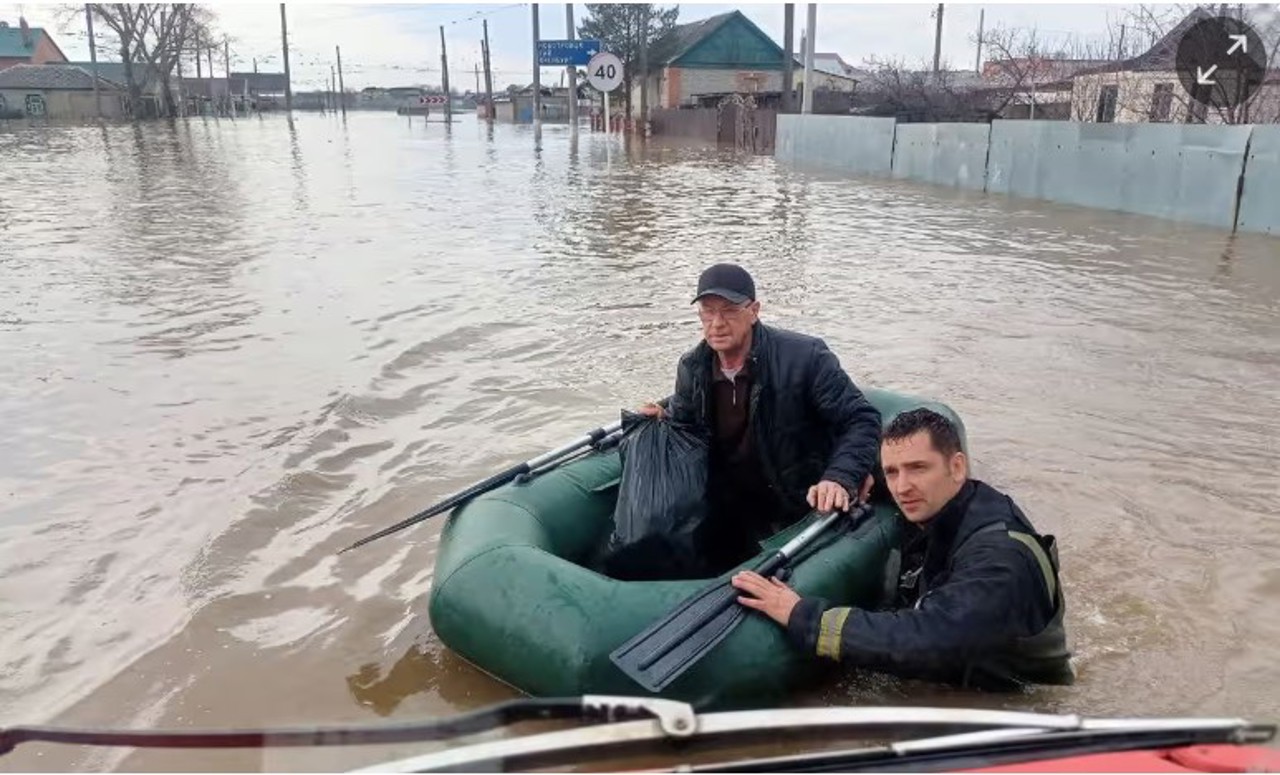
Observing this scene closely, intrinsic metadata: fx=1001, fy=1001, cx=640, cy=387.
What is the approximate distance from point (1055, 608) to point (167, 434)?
4.93 meters

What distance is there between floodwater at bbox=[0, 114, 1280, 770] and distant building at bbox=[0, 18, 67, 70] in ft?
233

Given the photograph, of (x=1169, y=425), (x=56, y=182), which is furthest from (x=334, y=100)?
(x=1169, y=425)

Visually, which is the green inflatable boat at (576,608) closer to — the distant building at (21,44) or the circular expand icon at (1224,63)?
the circular expand icon at (1224,63)

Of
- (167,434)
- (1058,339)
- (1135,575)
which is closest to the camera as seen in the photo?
(1135,575)

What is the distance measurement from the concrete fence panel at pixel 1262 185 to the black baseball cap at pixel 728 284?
11417mm

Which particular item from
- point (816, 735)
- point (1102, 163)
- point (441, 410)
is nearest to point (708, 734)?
point (816, 735)

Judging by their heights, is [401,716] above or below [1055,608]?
below

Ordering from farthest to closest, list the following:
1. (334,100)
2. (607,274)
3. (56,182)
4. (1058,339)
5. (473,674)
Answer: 1. (334,100)
2. (56,182)
3. (607,274)
4. (1058,339)
5. (473,674)

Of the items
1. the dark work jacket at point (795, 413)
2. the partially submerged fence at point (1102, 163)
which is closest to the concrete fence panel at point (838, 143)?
the partially submerged fence at point (1102, 163)

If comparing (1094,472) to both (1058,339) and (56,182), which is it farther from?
(56,182)

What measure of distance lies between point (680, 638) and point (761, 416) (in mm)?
1097

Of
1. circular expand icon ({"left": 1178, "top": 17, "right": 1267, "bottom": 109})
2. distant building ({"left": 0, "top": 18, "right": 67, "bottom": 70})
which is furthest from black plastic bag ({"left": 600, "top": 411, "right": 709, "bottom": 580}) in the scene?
distant building ({"left": 0, "top": 18, "right": 67, "bottom": 70})

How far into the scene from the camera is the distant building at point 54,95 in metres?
58.8

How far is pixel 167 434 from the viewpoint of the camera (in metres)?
5.84
